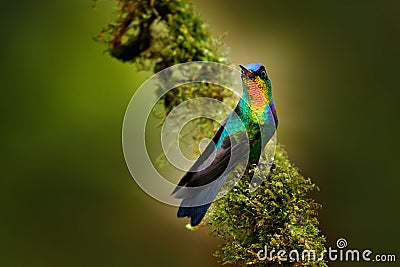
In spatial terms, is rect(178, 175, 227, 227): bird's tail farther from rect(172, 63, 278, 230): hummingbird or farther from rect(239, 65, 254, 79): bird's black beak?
rect(239, 65, 254, 79): bird's black beak

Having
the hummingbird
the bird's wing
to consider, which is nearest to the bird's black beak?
the hummingbird

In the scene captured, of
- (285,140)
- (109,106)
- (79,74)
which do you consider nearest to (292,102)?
(285,140)

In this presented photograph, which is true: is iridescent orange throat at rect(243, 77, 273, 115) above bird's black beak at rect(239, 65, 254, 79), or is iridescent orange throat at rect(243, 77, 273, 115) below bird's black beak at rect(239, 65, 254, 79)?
below

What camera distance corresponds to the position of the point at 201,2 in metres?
2.57

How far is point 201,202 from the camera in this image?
3.16 ft

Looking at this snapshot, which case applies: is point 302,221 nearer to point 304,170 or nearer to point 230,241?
point 230,241

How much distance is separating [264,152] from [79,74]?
1.69m

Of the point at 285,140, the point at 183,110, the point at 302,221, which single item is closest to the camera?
the point at 302,221

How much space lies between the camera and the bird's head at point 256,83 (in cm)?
97

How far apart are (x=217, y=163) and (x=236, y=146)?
52 mm

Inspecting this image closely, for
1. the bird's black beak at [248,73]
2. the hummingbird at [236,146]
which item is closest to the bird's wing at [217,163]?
the hummingbird at [236,146]

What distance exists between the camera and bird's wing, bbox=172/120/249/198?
97 cm

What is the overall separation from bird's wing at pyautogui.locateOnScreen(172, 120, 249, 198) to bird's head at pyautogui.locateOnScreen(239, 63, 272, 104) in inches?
2.9

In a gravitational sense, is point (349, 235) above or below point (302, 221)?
above
